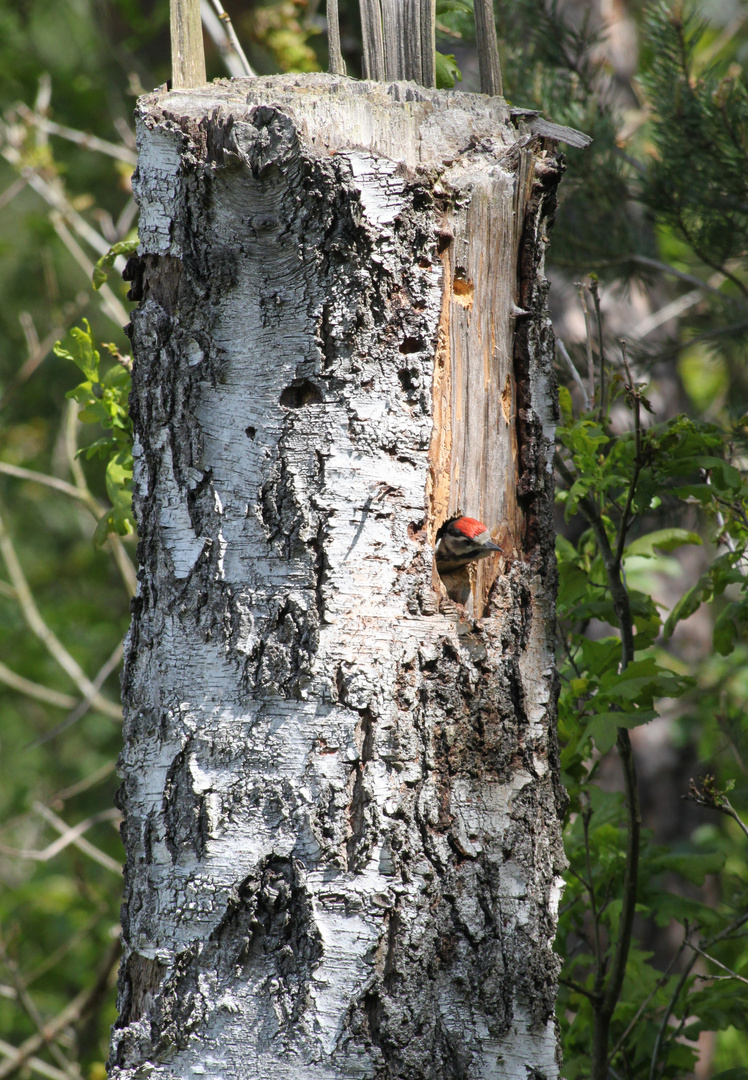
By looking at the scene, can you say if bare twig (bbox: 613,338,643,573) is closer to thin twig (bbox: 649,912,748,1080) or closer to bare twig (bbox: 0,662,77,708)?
thin twig (bbox: 649,912,748,1080)

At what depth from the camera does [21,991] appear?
455cm

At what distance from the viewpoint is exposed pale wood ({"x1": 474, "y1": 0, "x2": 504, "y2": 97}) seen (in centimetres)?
204

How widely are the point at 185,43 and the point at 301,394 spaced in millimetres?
850

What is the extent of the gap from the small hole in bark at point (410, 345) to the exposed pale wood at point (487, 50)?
2.36ft

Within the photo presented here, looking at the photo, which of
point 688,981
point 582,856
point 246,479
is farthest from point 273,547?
point 688,981

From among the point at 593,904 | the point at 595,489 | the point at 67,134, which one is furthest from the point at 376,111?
the point at 67,134

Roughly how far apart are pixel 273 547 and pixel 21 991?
4051 millimetres

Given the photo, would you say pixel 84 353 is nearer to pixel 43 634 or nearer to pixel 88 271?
pixel 88 271

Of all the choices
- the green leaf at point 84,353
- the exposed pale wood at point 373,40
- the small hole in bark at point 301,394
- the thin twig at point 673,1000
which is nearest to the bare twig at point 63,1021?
the thin twig at point 673,1000

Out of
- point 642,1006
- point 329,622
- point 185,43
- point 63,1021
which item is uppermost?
point 185,43

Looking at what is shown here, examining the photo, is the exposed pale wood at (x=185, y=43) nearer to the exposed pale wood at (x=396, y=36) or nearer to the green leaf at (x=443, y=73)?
the exposed pale wood at (x=396, y=36)

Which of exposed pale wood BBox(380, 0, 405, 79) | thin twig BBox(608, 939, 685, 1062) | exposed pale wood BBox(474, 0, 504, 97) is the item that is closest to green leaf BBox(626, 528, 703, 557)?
thin twig BBox(608, 939, 685, 1062)

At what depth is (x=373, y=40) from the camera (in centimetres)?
192

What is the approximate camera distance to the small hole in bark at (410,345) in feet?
5.75
